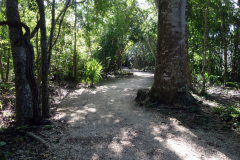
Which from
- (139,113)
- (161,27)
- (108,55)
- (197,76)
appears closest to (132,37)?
(108,55)

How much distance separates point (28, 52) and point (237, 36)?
32.0 feet

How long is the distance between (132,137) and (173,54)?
116 inches

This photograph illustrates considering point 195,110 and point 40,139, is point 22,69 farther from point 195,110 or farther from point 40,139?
point 195,110

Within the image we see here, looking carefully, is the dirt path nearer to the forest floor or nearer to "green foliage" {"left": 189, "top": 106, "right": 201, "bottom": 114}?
the forest floor

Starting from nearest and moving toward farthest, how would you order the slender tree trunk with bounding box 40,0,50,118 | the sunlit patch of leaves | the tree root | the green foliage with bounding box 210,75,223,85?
the tree root, the sunlit patch of leaves, the slender tree trunk with bounding box 40,0,50,118, the green foliage with bounding box 210,75,223,85

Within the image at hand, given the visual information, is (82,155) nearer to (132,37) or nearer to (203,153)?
(203,153)

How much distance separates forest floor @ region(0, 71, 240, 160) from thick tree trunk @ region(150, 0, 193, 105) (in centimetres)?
46

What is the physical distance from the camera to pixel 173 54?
5148 millimetres

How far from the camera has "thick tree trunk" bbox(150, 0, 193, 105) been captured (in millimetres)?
5086

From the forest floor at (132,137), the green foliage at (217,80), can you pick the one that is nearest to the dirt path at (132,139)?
the forest floor at (132,137)

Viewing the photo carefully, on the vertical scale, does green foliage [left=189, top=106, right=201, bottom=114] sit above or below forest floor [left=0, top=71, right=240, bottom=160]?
above

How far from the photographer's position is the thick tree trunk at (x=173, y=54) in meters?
5.09

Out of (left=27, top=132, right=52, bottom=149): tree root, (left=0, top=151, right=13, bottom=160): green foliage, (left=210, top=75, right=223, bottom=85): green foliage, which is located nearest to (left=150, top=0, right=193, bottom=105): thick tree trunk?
(left=27, top=132, right=52, bottom=149): tree root

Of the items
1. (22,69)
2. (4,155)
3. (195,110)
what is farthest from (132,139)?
(22,69)
